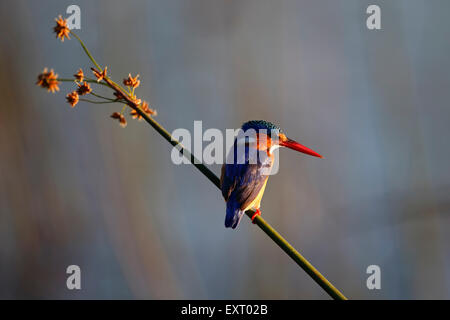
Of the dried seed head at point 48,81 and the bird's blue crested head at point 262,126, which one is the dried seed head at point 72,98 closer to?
the dried seed head at point 48,81

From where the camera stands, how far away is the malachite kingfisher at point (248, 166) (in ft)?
7.47

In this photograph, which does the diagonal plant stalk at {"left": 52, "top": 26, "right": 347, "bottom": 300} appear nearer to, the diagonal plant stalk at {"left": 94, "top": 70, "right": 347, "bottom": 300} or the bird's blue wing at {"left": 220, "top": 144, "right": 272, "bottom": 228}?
the diagonal plant stalk at {"left": 94, "top": 70, "right": 347, "bottom": 300}

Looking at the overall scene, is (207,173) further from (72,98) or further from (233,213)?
(233,213)

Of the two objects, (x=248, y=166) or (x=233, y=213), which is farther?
(x=248, y=166)

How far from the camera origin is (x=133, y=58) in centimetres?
380

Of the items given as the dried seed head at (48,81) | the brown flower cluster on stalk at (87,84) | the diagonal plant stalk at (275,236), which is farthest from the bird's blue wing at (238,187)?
the dried seed head at (48,81)

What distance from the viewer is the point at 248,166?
7.83ft

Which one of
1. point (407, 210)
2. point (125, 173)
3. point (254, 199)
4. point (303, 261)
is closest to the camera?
point (303, 261)

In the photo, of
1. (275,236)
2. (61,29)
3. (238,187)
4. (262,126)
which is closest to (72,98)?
(61,29)

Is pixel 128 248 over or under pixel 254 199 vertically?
under

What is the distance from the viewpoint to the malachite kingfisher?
2.28 m

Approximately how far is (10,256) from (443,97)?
4.52 m
